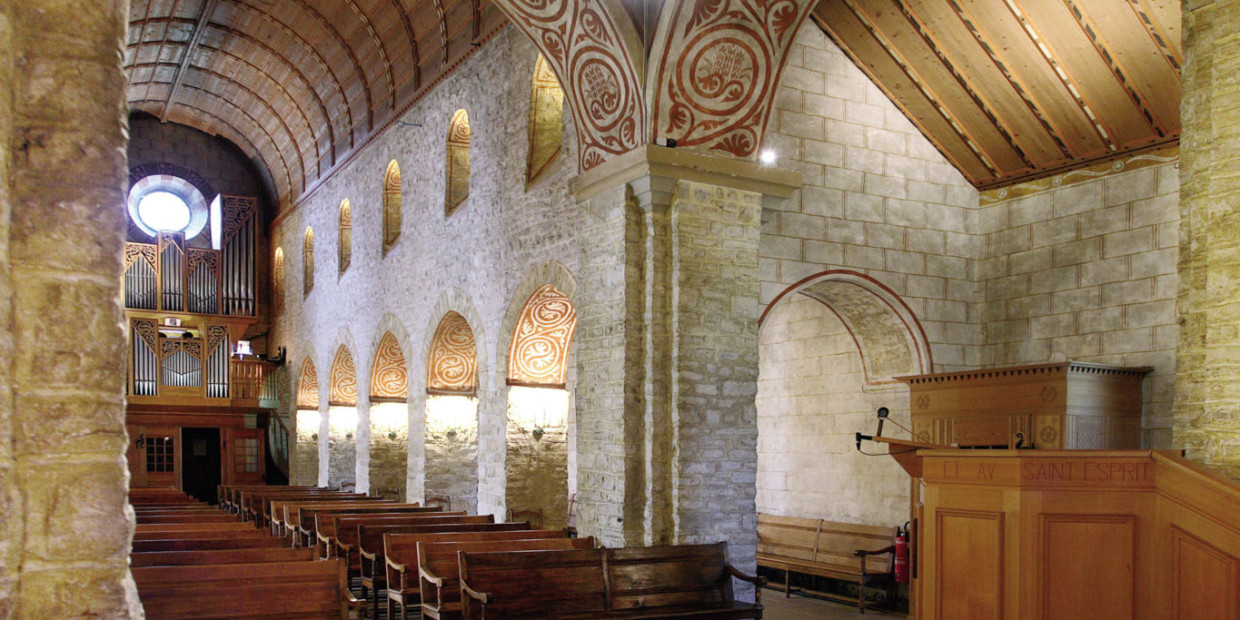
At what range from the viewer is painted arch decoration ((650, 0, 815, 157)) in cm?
759

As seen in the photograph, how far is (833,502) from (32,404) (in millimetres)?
9130

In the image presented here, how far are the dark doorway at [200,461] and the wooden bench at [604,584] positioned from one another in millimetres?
16744

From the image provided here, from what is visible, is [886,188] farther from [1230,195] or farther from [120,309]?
[120,309]

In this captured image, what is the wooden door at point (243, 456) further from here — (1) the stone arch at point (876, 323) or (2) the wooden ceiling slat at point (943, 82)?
(2) the wooden ceiling slat at point (943, 82)

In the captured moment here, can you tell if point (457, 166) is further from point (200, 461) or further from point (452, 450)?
point (200, 461)

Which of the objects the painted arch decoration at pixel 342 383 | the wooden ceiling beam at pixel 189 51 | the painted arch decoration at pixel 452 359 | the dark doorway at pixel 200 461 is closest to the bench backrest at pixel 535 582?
the painted arch decoration at pixel 452 359

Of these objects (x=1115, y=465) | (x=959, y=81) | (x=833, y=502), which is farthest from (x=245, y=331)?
(x=1115, y=465)

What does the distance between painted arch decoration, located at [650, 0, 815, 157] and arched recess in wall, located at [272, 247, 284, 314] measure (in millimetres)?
15605

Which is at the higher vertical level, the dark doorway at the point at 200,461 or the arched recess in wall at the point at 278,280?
the arched recess in wall at the point at 278,280

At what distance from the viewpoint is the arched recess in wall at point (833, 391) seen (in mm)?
9609

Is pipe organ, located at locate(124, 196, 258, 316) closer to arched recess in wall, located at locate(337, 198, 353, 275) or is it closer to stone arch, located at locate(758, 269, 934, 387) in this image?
arched recess in wall, located at locate(337, 198, 353, 275)

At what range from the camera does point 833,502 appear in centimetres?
1045

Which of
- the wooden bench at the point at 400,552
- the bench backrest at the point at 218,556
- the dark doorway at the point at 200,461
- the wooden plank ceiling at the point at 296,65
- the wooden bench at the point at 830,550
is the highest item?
the wooden plank ceiling at the point at 296,65

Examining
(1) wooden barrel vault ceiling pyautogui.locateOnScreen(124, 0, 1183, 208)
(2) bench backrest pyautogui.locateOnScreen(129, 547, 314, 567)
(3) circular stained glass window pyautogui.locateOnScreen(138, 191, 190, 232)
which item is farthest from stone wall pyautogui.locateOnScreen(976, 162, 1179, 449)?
(3) circular stained glass window pyautogui.locateOnScreen(138, 191, 190, 232)
